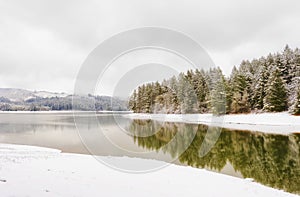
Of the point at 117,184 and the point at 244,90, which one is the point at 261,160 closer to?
the point at 117,184

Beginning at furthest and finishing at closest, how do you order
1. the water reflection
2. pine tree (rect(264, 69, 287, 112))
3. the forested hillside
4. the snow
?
1. the forested hillside
2. pine tree (rect(264, 69, 287, 112))
3. the water reflection
4. the snow

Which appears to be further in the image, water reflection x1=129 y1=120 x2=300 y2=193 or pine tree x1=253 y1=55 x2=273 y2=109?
pine tree x1=253 y1=55 x2=273 y2=109

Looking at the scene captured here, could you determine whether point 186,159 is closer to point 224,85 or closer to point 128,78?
point 128,78

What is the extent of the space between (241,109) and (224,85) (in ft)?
21.6

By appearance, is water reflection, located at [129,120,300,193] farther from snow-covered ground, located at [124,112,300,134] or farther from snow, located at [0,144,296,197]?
snow-covered ground, located at [124,112,300,134]

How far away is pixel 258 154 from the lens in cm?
1789

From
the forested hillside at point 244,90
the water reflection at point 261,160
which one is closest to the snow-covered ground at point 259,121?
the forested hillside at point 244,90

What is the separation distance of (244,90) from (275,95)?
826 cm

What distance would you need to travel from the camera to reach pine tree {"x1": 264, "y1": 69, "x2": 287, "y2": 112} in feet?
138

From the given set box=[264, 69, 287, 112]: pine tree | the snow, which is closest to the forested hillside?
box=[264, 69, 287, 112]: pine tree

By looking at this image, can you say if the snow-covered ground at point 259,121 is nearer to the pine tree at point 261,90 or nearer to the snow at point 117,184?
the pine tree at point 261,90

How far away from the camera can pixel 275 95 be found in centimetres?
4250

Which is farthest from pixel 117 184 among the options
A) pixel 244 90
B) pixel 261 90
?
pixel 244 90

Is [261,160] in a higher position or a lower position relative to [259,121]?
lower
